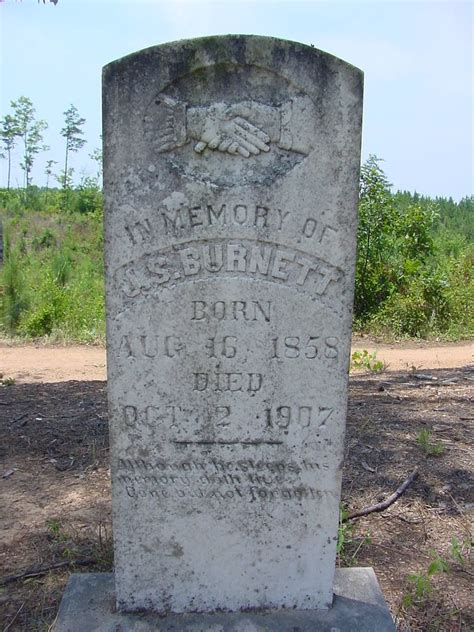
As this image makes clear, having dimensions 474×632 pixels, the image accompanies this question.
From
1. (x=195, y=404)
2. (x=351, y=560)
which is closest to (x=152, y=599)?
(x=195, y=404)

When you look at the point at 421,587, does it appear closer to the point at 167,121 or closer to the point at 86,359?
the point at 167,121

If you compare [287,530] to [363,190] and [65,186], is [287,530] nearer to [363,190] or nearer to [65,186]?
[363,190]

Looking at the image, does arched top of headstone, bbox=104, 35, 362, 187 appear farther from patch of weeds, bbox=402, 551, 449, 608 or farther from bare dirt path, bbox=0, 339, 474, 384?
bare dirt path, bbox=0, 339, 474, 384

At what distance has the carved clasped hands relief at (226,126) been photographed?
6.70 ft

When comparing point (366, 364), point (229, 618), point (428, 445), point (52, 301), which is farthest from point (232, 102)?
point (52, 301)

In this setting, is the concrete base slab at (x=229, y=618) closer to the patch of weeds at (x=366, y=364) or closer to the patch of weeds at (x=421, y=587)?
the patch of weeds at (x=421, y=587)

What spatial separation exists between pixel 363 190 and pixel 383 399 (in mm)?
6244

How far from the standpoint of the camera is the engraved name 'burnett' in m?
2.14

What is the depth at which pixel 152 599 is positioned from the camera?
2371 mm

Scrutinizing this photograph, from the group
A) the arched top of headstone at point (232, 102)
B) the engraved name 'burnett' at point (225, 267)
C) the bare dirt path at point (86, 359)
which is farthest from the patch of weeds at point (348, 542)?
the bare dirt path at point (86, 359)

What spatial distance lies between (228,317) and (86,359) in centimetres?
601

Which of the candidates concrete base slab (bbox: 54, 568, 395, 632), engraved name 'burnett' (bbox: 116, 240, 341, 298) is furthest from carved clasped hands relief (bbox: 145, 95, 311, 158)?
concrete base slab (bbox: 54, 568, 395, 632)

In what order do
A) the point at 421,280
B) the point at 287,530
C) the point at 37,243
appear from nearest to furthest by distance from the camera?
the point at 287,530
the point at 421,280
the point at 37,243


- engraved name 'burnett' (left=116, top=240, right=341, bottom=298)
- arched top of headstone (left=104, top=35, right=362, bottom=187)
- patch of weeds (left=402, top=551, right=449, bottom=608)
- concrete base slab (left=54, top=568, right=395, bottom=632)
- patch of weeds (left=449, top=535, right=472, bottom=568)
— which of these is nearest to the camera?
arched top of headstone (left=104, top=35, right=362, bottom=187)
